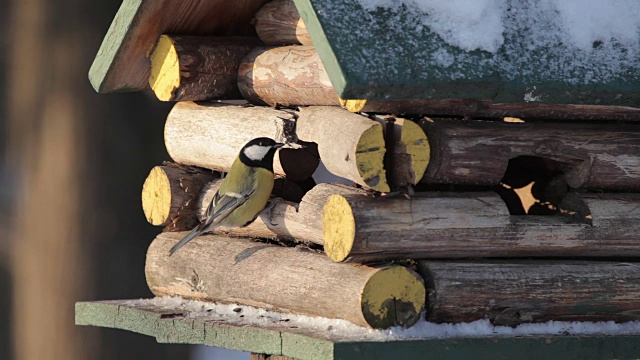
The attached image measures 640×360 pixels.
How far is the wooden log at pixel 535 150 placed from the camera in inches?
150

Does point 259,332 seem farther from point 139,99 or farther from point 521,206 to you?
point 139,99

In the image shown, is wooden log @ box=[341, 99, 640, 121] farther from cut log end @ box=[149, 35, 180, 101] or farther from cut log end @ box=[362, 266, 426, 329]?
cut log end @ box=[149, 35, 180, 101]

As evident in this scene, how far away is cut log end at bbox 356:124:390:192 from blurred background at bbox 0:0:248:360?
9.44 ft

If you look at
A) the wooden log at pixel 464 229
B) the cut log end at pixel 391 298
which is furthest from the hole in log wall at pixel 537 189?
the cut log end at pixel 391 298

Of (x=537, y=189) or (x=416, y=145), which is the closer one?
(x=416, y=145)

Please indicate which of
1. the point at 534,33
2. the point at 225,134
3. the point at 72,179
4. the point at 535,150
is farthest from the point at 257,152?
the point at 72,179

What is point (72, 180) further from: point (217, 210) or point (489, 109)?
point (489, 109)

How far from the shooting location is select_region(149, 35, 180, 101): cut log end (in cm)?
464

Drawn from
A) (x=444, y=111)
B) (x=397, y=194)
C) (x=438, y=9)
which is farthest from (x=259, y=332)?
(x=438, y=9)

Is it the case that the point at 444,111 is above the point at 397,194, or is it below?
above

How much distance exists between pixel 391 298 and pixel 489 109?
2.27 feet

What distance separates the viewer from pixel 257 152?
4.34 metres

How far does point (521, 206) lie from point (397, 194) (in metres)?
0.91

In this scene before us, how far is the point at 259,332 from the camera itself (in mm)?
3861
